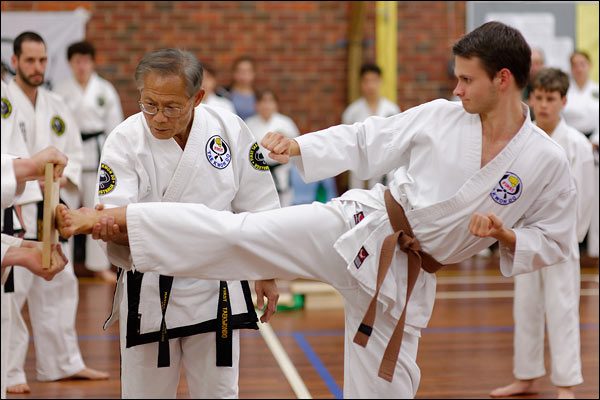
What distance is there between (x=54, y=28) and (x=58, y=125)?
343 centimetres

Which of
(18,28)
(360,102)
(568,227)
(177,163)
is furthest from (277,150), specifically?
(18,28)

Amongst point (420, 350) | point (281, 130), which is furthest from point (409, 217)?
point (281, 130)

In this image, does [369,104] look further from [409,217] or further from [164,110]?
[164,110]

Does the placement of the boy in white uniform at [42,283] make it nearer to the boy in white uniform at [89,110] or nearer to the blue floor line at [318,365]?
the blue floor line at [318,365]

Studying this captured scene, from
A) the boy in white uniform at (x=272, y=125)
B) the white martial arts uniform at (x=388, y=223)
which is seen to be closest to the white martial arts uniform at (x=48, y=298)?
the white martial arts uniform at (x=388, y=223)

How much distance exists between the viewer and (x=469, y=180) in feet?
8.84

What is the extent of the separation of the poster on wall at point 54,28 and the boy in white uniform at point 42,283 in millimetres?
3015

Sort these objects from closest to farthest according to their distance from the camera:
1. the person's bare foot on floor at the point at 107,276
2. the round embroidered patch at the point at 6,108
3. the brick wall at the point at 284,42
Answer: the round embroidered patch at the point at 6,108
the person's bare foot on floor at the point at 107,276
the brick wall at the point at 284,42

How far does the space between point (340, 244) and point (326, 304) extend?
3869mm

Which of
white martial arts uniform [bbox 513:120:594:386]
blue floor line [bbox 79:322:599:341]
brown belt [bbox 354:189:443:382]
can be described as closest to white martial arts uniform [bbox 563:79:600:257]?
blue floor line [bbox 79:322:599:341]

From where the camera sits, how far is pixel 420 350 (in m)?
5.23

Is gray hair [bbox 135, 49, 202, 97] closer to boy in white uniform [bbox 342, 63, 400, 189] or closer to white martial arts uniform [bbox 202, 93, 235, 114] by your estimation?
white martial arts uniform [bbox 202, 93, 235, 114]

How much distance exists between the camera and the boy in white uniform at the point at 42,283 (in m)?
4.46

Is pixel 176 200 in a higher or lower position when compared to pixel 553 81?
lower
